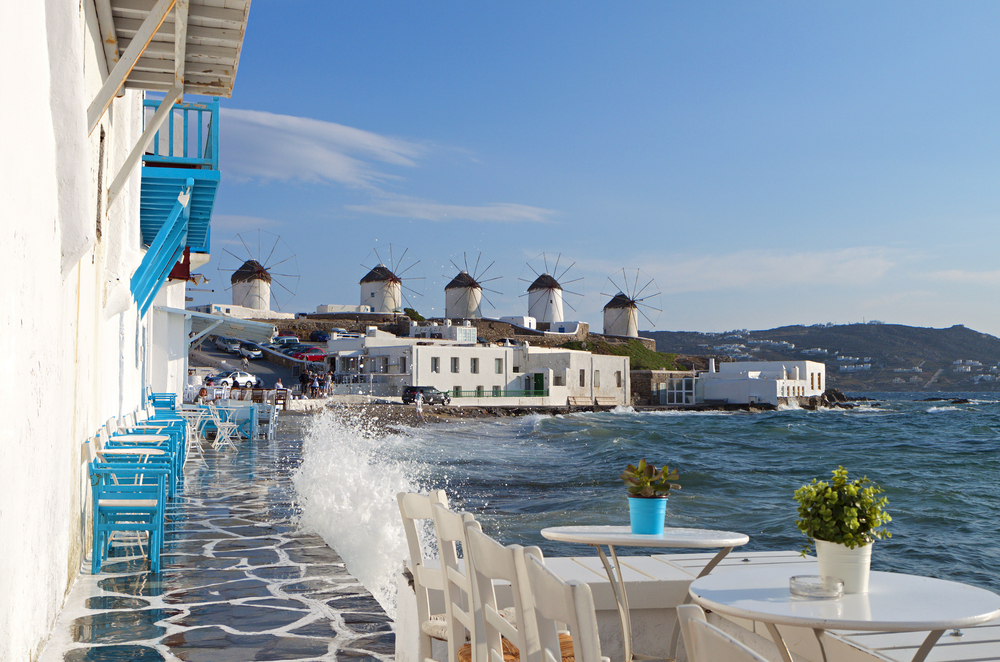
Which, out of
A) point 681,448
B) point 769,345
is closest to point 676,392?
point 681,448

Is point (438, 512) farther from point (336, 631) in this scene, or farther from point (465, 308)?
point (465, 308)

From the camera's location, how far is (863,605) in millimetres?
1997

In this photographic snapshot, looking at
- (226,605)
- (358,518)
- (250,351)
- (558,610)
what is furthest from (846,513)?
(250,351)

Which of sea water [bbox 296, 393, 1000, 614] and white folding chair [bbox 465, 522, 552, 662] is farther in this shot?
sea water [bbox 296, 393, 1000, 614]

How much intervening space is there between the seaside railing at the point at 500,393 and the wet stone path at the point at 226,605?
36.2 meters

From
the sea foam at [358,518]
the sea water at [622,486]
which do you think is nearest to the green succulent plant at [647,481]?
the sea foam at [358,518]

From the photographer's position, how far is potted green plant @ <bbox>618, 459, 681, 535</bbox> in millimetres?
2922

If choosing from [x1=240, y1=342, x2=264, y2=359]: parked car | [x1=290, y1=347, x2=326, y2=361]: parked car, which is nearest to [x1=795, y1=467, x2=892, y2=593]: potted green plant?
[x1=290, y1=347, x2=326, y2=361]: parked car

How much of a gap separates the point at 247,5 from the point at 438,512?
4245 mm

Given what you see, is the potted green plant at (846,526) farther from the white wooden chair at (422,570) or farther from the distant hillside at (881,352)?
the distant hillside at (881,352)

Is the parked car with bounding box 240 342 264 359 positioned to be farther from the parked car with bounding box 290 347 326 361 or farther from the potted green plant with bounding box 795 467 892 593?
the potted green plant with bounding box 795 467 892 593

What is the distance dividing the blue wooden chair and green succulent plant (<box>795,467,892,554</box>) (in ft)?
14.2

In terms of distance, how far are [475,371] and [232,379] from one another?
1391cm

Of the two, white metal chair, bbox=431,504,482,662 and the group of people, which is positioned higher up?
white metal chair, bbox=431,504,482,662
